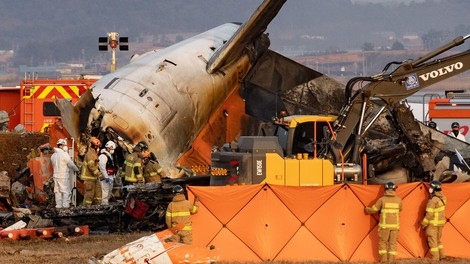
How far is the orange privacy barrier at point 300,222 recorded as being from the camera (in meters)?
19.4

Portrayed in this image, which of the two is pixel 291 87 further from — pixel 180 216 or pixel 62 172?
pixel 180 216

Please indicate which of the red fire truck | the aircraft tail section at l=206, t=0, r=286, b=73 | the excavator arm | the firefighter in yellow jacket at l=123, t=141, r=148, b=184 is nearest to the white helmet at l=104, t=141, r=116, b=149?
the firefighter in yellow jacket at l=123, t=141, r=148, b=184

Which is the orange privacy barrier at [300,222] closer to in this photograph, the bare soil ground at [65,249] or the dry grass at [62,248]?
the bare soil ground at [65,249]

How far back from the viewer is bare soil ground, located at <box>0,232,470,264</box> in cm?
1911

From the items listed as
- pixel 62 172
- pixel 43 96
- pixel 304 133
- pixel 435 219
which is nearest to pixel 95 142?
pixel 62 172

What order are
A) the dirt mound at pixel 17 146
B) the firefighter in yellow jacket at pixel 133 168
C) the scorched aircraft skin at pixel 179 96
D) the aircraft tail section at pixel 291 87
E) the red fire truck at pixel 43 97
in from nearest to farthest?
the firefighter in yellow jacket at pixel 133 168 → the scorched aircraft skin at pixel 179 96 → the aircraft tail section at pixel 291 87 → the dirt mound at pixel 17 146 → the red fire truck at pixel 43 97

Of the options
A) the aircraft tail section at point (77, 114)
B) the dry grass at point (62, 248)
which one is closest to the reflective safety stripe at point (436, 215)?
the dry grass at point (62, 248)

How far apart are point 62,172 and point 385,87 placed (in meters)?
7.20

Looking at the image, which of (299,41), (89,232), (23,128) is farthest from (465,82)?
(89,232)

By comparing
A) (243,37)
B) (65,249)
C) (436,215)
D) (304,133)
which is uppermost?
(243,37)

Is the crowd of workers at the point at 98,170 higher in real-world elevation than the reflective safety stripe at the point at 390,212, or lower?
higher

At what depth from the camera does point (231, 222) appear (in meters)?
19.5

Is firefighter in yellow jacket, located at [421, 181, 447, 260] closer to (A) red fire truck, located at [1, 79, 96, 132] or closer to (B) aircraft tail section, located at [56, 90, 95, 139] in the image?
(B) aircraft tail section, located at [56, 90, 95, 139]

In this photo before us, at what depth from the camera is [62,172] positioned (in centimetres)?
2395
